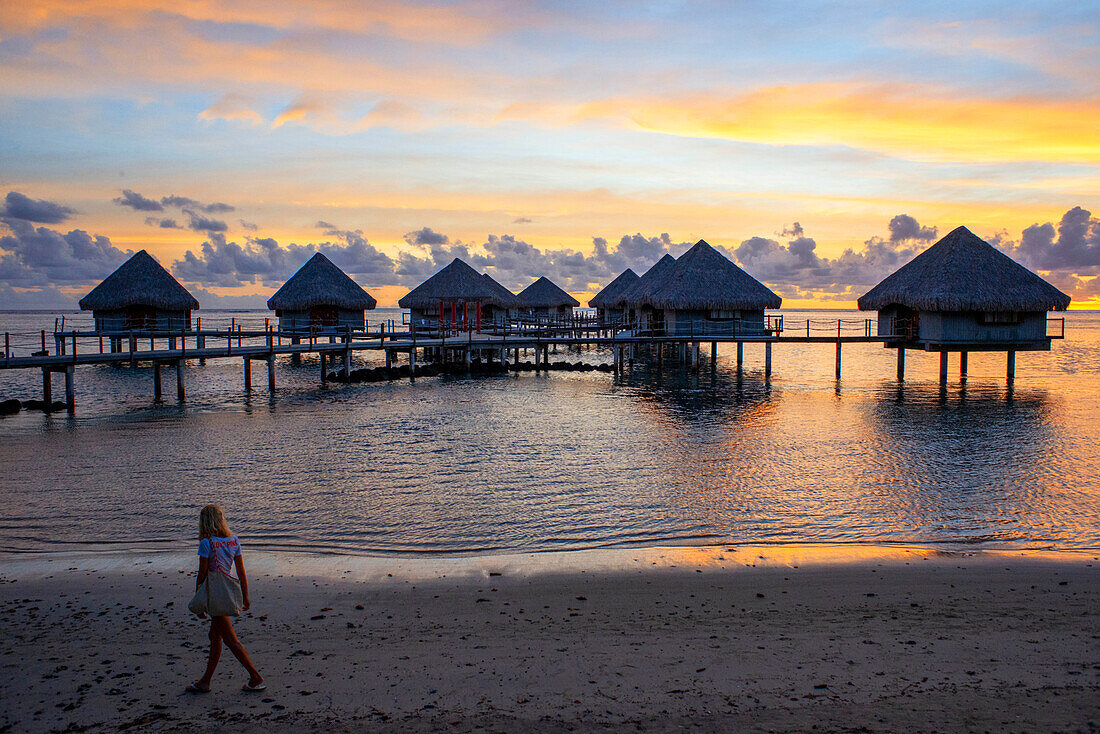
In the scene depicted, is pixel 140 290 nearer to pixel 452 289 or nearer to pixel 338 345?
pixel 338 345

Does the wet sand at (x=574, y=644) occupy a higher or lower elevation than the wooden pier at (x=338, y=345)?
lower

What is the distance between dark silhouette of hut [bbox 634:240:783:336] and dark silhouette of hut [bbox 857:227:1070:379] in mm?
5857

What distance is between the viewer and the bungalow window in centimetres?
2491

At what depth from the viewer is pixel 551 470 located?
13.0 meters

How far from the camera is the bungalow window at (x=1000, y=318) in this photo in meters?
24.9

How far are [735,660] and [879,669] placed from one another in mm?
1080

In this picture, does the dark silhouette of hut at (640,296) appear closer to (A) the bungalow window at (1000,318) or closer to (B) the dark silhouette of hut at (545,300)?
(B) the dark silhouette of hut at (545,300)

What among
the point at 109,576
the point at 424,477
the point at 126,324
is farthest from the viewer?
the point at 126,324

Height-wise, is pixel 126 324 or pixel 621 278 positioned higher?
pixel 621 278

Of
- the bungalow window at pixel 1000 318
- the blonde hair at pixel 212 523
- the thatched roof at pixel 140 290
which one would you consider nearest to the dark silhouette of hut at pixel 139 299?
the thatched roof at pixel 140 290

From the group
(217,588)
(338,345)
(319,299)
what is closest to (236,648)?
(217,588)

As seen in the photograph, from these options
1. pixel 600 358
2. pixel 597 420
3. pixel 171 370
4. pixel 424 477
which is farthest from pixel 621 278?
pixel 424 477

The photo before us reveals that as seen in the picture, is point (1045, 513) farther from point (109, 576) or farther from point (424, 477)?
point (109, 576)

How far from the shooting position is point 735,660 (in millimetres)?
5352
